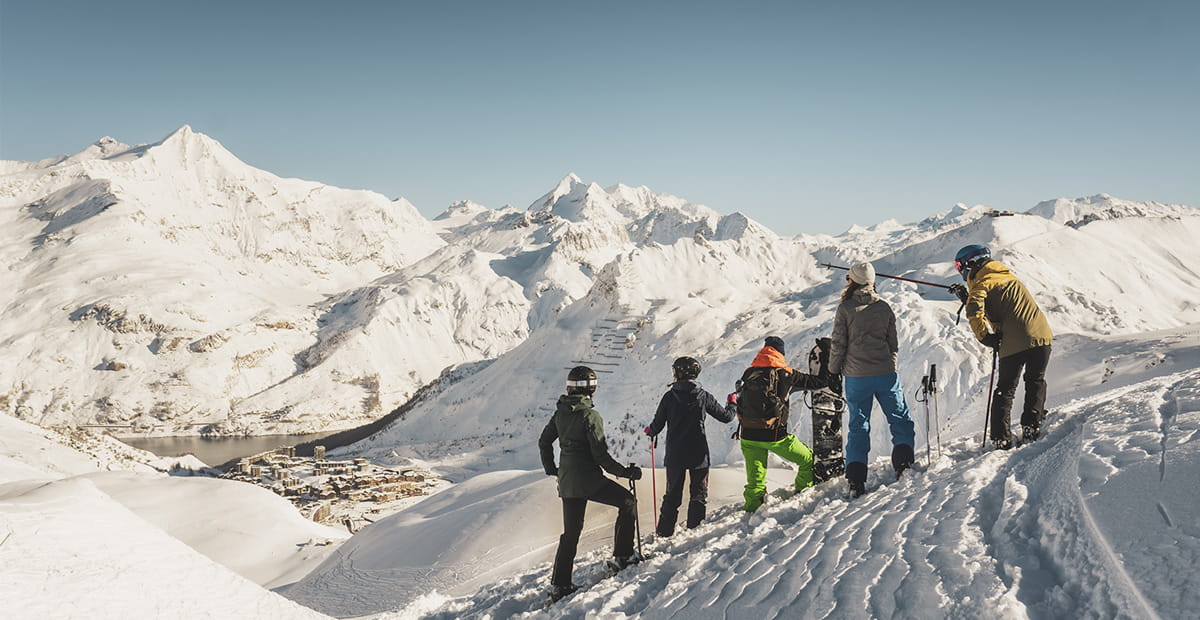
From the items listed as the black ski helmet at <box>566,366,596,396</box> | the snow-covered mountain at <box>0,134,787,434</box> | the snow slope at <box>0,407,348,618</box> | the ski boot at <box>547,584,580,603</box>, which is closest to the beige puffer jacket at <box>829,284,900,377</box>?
the black ski helmet at <box>566,366,596,396</box>

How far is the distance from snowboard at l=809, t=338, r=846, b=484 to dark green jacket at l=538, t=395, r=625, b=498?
2.67 meters

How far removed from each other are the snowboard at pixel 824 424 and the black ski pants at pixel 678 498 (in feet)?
4.52

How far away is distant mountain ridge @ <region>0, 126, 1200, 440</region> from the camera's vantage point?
1302 inches

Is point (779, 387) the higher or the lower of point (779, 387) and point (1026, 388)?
the higher

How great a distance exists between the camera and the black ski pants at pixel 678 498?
6.23 meters

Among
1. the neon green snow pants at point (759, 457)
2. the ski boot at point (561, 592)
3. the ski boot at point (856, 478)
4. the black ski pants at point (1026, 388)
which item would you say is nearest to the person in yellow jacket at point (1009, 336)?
the black ski pants at point (1026, 388)

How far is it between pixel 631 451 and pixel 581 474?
18.1 metres

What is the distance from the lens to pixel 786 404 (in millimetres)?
6352

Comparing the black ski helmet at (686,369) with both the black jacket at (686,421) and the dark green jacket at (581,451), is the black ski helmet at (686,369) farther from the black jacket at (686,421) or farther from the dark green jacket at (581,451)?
the dark green jacket at (581,451)

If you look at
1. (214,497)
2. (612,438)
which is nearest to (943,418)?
(612,438)

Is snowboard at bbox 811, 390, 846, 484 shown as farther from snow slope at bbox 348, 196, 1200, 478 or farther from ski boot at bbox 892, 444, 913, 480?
snow slope at bbox 348, 196, 1200, 478

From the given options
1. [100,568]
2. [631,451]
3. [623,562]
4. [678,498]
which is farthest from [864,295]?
[631,451]

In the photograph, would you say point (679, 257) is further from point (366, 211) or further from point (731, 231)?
point (366, 211)

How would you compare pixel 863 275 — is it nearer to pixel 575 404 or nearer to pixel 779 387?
pixel 779 387
